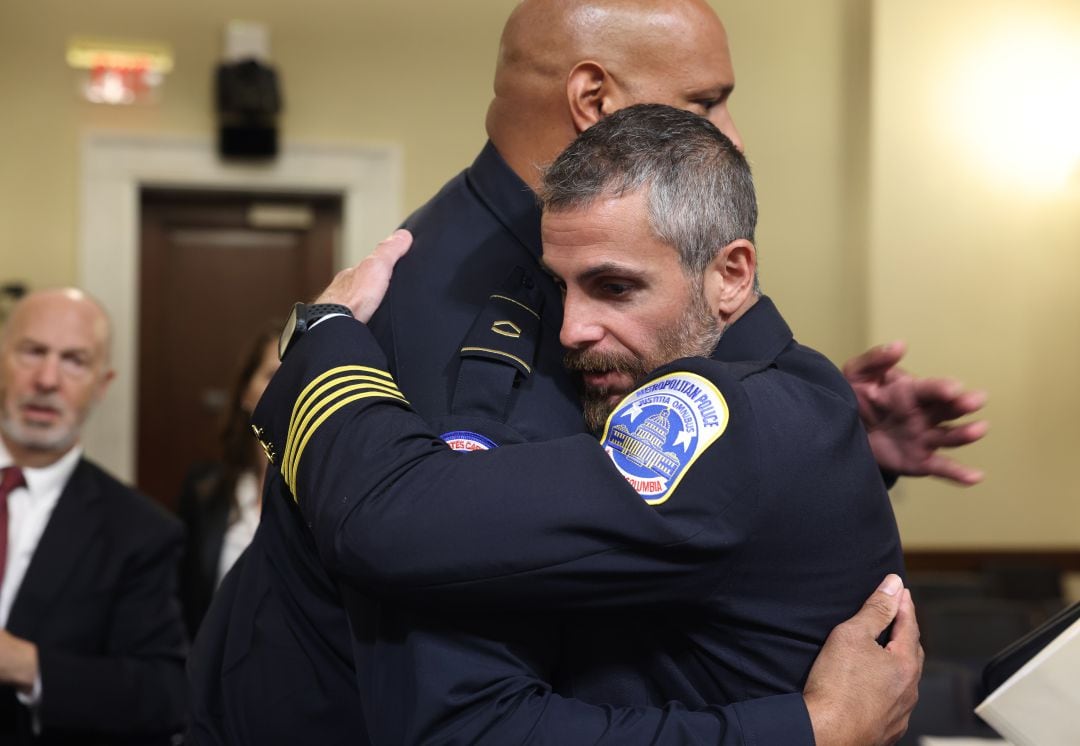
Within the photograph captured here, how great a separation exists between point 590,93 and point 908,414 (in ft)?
2.24

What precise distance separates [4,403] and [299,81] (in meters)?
3.77

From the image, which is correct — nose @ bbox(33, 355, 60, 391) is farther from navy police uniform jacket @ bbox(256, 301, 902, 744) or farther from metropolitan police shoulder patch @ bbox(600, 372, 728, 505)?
metropolitan police shoulder patch @ bbox(600, 372, 728, 505)

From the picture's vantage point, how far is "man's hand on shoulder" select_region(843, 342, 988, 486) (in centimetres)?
190

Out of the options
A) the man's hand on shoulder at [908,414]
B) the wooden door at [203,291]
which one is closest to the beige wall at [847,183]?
the wooden door at [203,291]

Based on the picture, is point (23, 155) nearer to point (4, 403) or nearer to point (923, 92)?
point (4, 403)

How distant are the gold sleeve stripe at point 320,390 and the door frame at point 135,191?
17.1 ft

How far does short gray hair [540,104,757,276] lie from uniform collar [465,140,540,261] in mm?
133

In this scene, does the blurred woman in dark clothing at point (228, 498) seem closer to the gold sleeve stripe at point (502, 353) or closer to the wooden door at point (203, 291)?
the gold sleeve stripe at point (502, 353)

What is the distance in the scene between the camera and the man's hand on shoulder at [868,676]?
143cm

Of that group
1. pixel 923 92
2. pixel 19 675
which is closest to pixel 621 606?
pixel 19 675

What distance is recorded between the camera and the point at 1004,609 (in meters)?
5.62

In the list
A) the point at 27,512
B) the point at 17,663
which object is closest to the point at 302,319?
the point at 17,663

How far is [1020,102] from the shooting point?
6973 millimetres

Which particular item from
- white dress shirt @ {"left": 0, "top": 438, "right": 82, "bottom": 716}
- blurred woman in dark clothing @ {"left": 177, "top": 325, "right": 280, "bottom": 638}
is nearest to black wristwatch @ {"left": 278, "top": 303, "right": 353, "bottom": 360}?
white dress shirt @ {"left": 0, "top": 438, "right": 82, "bottom": 716}
